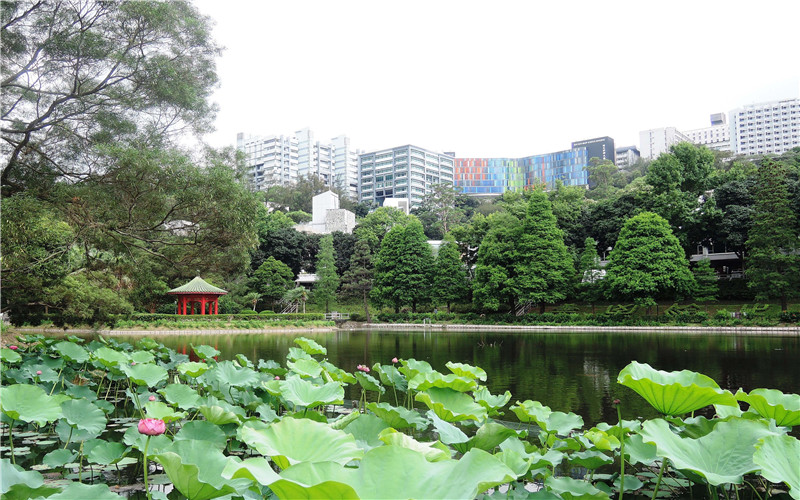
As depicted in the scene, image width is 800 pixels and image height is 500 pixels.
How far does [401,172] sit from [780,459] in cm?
7957

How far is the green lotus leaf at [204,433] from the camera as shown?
9.09ft

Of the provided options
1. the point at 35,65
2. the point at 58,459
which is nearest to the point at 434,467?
the point at 58,459

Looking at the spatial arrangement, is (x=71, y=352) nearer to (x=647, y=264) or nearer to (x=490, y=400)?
(x=490, y=400)

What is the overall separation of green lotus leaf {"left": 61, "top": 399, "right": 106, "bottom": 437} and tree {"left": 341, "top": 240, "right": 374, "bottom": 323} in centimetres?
2979

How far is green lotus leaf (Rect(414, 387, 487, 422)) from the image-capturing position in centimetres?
292

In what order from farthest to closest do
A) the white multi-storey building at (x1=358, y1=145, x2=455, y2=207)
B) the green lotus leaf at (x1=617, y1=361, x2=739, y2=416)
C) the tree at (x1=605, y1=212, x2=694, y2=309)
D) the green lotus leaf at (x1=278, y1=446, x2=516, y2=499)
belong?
1. the white multi-storey building at (x1=358, y1=145, x2=455, y2=207)
2. the tree at (x1=605, y1=212, x2=694, y2=309)
3. the green lotus leaf at (x1=617, y1=361, x2=739, y2=416)
4. the green lotus leaf at (x1=278, y1=446, x2=516, y2=499)

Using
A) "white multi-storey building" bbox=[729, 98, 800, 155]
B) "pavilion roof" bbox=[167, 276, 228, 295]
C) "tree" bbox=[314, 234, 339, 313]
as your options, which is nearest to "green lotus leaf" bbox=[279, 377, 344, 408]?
"pavilion roof" bbox=[167, 276, 228, 295]

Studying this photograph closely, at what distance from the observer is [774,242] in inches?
886

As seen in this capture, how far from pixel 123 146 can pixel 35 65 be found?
1416 mm

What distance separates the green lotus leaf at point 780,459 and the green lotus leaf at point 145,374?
3.81 m

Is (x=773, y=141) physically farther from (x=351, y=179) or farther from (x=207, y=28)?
(x=207, y=28)

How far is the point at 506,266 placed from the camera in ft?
95.1

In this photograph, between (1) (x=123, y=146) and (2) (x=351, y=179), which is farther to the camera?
(2) (x=351, y=179)

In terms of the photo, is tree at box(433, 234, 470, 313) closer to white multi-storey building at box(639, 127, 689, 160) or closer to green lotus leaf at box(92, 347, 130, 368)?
green lotus leaf at box(92, 347, 130, 368)
